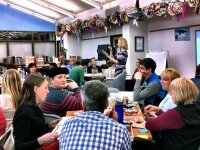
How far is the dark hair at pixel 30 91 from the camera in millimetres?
2068

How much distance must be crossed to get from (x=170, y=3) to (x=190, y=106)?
13.0ft

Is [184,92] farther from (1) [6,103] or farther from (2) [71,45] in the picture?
(2) [71,45]

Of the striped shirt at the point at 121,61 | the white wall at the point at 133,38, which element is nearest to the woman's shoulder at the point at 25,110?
the striped shirt at the point at 121,61

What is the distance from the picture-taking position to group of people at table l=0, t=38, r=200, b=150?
4.77ft

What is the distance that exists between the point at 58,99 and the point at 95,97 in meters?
1.26

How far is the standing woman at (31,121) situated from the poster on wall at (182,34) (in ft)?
15.8

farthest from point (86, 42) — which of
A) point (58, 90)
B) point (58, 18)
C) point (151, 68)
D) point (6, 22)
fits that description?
point (58, 90)

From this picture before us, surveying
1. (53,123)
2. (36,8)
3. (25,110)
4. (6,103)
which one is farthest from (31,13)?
(25,110)

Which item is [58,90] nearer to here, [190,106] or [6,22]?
[190,106]

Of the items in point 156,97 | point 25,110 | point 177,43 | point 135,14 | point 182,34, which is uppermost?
point 135,14

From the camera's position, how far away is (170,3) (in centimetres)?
557

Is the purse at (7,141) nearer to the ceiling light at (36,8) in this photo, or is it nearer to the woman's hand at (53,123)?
the woman's hand at (53,123)

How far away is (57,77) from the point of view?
9.93 ft

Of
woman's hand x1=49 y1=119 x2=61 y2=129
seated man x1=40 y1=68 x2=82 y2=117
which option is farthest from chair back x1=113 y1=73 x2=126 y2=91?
woman's hand x1=49 y1=119 x2=61 y2=129
